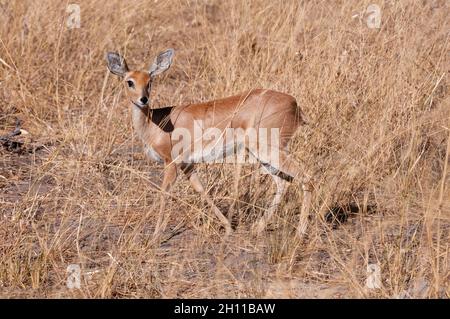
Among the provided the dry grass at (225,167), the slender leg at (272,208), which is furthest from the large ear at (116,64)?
the slender leg at (272,208)

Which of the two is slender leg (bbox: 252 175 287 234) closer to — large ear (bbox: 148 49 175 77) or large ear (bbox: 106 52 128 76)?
large ear (bbox: 148 49 175 77)

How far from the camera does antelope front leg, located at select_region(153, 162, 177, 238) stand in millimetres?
5664

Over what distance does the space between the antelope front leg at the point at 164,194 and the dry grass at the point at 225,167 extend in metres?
0.10

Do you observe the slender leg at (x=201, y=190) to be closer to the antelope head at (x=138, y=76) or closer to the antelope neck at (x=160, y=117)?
the antelope neck at (x=160, y=117)

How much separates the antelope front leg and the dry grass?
10cm

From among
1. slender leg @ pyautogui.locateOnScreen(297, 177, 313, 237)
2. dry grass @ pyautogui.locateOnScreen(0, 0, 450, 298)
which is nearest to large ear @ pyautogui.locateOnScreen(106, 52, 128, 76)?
dry grass @ pyautogui.locateOnScreen(0, 0, 450, 298)

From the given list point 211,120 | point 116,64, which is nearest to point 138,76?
point 116,64

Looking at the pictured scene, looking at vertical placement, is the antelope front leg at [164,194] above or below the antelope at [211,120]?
below

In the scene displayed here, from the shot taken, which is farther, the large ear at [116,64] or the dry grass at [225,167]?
the large ear at [116,64]

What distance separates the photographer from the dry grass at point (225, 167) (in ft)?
16.9

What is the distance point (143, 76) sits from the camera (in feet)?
21.0

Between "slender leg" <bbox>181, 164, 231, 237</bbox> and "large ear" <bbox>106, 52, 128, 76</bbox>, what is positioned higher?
"large ear" <bbox>106, 52, 128, 76</bbox>

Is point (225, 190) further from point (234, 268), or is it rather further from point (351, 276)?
point (351, 276)
